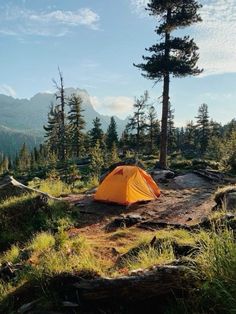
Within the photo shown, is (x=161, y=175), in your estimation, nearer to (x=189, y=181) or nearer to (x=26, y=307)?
(x=189, y=181)

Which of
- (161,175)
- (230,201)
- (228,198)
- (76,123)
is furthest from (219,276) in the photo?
(76,123)

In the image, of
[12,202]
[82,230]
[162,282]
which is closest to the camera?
[162,282]

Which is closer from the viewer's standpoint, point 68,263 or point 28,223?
point 68,263

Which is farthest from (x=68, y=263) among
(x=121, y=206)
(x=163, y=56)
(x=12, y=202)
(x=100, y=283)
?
(x=163, y=56)

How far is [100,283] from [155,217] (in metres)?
8.66

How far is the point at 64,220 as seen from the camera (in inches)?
511

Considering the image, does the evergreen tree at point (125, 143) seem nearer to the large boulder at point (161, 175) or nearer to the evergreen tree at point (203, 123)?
the evergreen tree at point (203, 123)

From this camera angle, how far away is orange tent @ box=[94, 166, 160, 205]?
52.5ft

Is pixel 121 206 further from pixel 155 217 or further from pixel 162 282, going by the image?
pixel 162 282

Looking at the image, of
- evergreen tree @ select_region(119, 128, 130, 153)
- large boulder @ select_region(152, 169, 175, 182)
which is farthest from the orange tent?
evergreen tree @ select_region(119, 128, 130, 153)

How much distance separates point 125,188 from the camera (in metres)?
16.1

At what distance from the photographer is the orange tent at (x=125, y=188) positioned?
52.5ft

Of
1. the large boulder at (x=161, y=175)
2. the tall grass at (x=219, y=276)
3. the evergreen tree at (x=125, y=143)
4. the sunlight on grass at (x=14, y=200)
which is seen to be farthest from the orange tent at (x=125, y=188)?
the evergreen tree at (x=125, y=143)

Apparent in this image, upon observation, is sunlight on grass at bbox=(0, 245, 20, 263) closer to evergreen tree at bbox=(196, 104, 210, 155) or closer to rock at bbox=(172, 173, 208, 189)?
rock at bbox=(172, 173, 208, 189)
